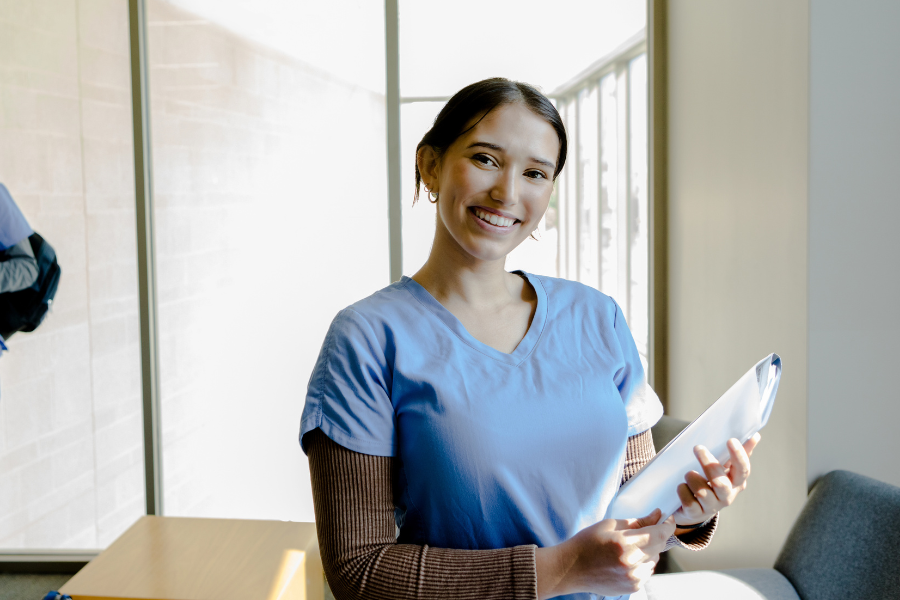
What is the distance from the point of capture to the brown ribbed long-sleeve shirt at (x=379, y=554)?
877mm

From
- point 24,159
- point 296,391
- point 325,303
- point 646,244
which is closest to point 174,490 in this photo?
point 296,391

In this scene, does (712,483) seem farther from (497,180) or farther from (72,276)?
(72,276)

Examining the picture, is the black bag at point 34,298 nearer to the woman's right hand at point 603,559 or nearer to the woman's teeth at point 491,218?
the woman's teeth at point 491,218

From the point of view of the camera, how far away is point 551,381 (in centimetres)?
100

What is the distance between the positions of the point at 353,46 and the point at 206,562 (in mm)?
2101

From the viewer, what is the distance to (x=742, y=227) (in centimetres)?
224

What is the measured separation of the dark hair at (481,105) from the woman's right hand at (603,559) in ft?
1.87

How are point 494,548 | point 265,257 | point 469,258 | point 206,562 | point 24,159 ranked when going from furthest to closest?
point 265,257 → point 24,159 → point 206,562 → point 469,258 → point 494,548

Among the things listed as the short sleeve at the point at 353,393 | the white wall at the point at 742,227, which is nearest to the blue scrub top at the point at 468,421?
the short sleeve at the point at 353,393

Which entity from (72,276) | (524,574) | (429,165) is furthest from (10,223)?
(524,574)

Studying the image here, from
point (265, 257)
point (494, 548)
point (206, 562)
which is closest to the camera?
point (494, 548)

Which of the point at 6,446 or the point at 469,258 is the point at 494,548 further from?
the point at 6,446

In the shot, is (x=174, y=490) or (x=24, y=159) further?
(x=174, y=490)

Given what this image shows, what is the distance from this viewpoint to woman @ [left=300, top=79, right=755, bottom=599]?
89 cm
